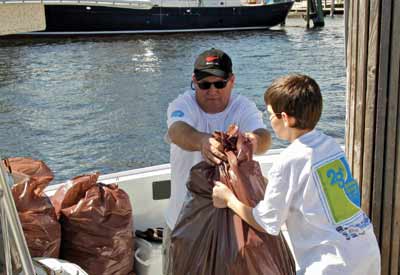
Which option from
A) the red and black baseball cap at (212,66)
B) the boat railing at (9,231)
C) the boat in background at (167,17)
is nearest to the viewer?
the boat railing at (9,231)

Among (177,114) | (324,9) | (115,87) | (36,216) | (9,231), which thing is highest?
(177,114)

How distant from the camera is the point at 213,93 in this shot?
2426mm

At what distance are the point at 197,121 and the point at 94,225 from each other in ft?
3.47

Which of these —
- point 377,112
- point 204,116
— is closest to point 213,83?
point 204,116

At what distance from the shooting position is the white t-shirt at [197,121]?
246 cm

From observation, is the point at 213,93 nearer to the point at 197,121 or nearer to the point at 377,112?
the point at 197,121

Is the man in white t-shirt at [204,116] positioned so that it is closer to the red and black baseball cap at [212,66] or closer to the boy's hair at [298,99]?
the red and black baseball cap at [212,66]

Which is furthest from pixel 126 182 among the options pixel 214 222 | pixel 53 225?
pixel 214 222

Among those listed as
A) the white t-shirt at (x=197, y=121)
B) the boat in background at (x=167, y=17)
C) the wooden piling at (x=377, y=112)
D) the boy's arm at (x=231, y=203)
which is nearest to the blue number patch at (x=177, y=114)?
the white t-shirt at (x=197, y=121)

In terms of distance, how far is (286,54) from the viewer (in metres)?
23.5

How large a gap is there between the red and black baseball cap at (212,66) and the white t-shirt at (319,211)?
58 cm

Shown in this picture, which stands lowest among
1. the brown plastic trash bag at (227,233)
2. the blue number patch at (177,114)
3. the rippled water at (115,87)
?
the rippled water at (115,87)

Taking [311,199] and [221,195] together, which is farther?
[221,195]

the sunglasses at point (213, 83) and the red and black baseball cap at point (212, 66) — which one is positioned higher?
the red and black baseball cap at point (212, 66)
